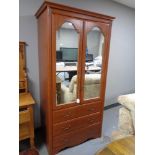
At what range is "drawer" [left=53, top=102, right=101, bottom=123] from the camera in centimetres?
184

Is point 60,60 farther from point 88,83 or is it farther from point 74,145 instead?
point 74,145

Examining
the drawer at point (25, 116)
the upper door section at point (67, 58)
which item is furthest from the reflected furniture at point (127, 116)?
the drawer at point (25, 116)

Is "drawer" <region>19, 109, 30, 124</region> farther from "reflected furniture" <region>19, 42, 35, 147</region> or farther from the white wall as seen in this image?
the white wall

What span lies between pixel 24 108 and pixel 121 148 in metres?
1.24

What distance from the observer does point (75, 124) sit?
78.9 inches

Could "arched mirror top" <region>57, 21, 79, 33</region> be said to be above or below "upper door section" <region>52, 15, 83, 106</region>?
above

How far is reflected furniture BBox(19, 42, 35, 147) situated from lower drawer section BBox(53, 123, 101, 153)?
348mm

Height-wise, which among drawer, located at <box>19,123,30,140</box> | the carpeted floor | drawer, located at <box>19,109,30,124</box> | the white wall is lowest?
the carpeted floor

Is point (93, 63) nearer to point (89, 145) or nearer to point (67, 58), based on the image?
point (67, 58)

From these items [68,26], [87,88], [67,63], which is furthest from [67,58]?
[87,88]

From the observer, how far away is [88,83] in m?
2.04

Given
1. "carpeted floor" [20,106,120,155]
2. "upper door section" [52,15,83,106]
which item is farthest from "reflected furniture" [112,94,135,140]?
"upper door section" [52,15,83,106]

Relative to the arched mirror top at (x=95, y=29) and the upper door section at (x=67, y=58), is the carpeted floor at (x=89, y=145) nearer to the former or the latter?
the upper door section at (x=67, y=58)
